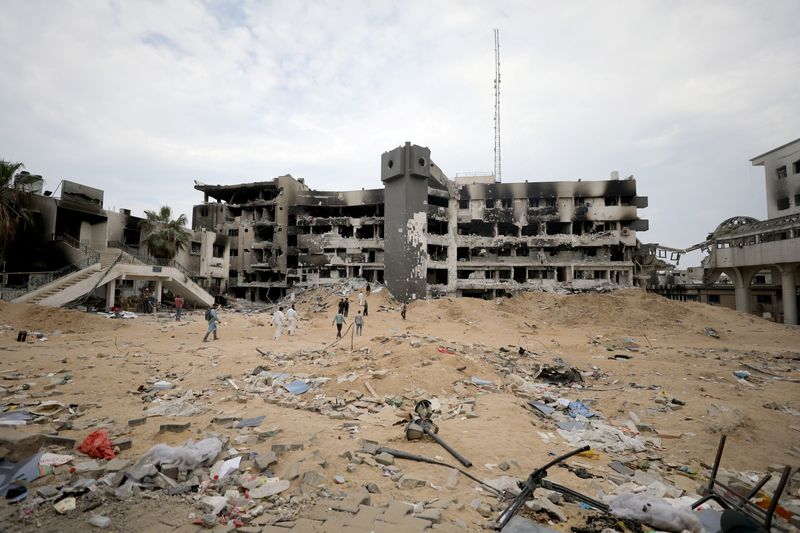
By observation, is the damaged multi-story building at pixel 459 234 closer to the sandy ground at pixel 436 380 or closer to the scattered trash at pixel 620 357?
the sandy ground at pixel 436 380

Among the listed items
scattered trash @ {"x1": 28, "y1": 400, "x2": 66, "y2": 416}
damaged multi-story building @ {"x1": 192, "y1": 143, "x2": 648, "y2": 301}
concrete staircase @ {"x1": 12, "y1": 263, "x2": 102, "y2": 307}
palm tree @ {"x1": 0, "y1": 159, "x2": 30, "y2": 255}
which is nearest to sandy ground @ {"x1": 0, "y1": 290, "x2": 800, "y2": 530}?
scattered trash @ {"x1": 28, "y1": 400, "x2": 66, "y2": 416}

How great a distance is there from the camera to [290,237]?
46719 millimetres

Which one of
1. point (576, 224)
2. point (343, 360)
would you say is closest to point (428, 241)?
point (576, 224)

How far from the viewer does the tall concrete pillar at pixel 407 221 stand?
35125mm

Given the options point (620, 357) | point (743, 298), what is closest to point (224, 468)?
point (620, 357)

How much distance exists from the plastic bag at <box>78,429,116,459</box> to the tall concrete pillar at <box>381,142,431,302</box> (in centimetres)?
2888

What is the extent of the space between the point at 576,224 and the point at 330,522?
41.9 meters

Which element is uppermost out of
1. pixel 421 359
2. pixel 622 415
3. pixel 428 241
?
pixel 428 241

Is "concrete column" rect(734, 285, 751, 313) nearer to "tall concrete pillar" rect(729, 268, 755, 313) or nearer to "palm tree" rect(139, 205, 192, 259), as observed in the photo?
"tall concrete pillar" rect(729, 268, 755, 313)

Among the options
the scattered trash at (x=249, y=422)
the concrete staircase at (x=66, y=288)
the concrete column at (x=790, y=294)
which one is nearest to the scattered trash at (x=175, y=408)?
the scattered trash at (x=249, y=422)

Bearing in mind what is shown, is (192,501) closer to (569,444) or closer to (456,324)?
(569,444)

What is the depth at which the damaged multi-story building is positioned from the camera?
3578cm

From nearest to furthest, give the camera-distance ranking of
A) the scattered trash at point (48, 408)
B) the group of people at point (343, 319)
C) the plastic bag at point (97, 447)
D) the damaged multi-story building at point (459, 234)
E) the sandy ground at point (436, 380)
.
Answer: the plastic bag at point (97, 447) < the sandy ground at point (436, 380) < the scattered trash at point (48, 408) < the group of people at point (343, 319) < the damaged multi-story building at point (459, 234)

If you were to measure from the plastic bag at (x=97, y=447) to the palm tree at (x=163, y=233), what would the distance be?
32668 mm
